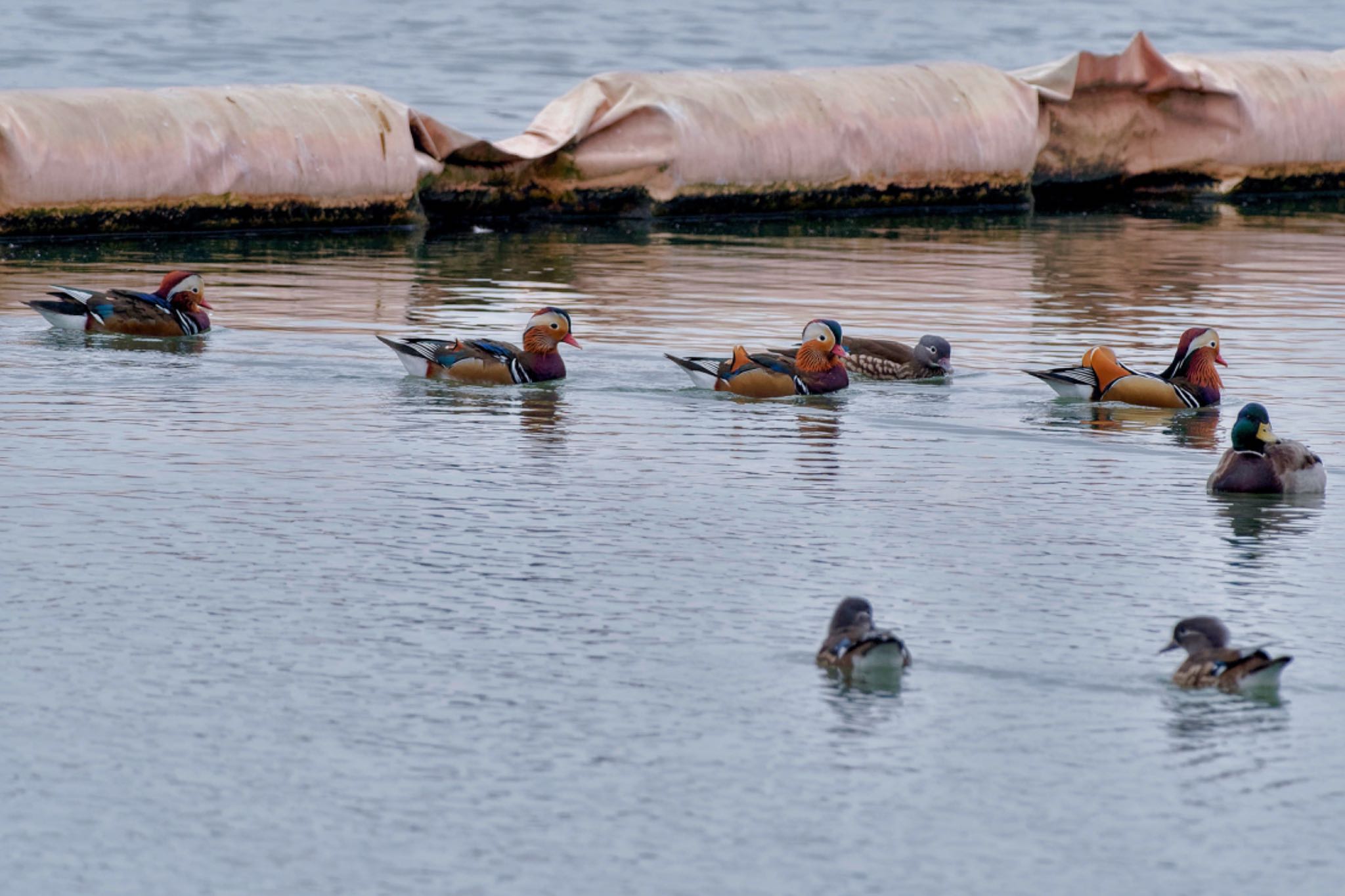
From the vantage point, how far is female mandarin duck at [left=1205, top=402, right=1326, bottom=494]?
11.2 metres

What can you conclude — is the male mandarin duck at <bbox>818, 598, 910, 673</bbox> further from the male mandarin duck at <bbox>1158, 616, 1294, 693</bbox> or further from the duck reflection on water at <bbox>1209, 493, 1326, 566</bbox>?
the duck reflection on water at <bbox>1209, 493, 1326, 566</bbox>

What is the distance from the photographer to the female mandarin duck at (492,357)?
1377 cm

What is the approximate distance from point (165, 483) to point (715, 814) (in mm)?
4715

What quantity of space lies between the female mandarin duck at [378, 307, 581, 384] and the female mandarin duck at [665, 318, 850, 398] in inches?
26.3

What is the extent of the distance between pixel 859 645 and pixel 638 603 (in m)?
1.30

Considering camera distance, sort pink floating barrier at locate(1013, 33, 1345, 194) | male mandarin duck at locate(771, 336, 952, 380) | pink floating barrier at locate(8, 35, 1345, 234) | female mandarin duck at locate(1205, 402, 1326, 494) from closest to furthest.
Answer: female mandarin duck at locate(1205, 402, 1326, 494) → male mandarin duck at locate(771, 336, 952, 380) → pink floating barrier at locate(8, 35, 1345, 234) → pink floating barrier at locate(1013, 33, 1345, 194)

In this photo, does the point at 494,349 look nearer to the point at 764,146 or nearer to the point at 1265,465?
the point at 1265,465

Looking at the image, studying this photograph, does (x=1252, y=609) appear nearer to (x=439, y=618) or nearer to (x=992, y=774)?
(x=992, y=774)

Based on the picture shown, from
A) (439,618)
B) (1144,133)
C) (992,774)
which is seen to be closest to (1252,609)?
(992,774)

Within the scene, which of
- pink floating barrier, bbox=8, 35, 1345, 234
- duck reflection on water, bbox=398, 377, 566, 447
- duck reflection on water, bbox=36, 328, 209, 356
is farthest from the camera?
pink floating barrier, bbox=8, 35, 1345, 234

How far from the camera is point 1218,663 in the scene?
26.2ft

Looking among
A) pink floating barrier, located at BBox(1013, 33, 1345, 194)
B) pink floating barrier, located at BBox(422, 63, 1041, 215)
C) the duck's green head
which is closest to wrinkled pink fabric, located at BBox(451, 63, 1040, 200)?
pink floating barrier, located at BBox(422, 63, 1041, 215)

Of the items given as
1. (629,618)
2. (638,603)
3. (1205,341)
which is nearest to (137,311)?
(1205,341)

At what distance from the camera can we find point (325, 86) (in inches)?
869
